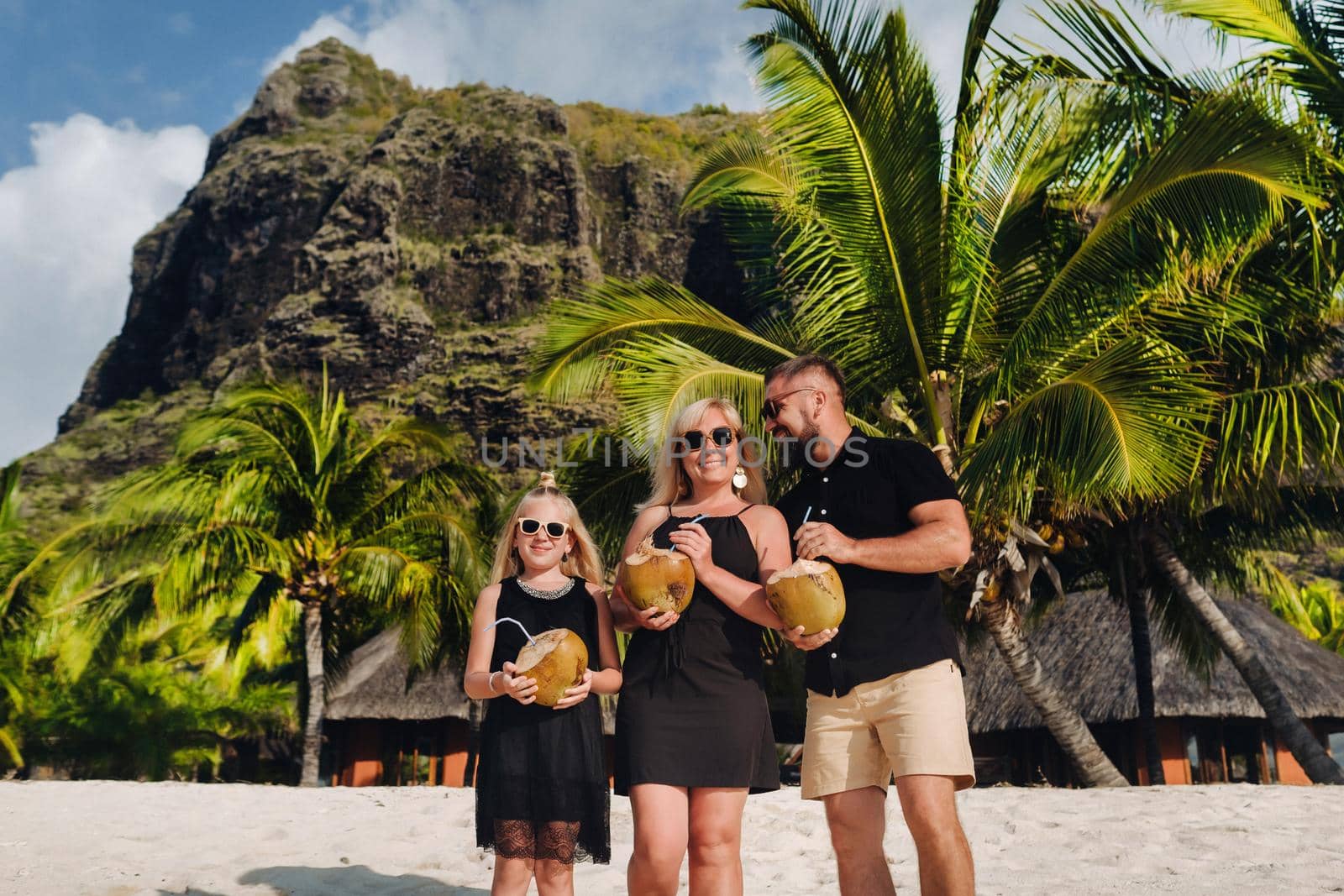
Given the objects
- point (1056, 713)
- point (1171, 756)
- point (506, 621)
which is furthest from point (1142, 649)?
point (506, 621)

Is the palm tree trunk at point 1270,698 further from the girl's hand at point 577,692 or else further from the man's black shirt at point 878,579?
the girl's hand at point 577,692

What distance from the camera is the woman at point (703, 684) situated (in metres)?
2.80

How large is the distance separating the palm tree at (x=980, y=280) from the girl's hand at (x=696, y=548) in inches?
215

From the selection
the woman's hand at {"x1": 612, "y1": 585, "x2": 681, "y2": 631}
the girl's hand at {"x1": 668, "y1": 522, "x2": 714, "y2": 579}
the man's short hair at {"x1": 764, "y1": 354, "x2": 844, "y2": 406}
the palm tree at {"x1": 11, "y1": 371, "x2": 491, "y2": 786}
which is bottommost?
the woman's hand at {"x1": 612, "y1": 585, "x2": 681, "y2": 631}

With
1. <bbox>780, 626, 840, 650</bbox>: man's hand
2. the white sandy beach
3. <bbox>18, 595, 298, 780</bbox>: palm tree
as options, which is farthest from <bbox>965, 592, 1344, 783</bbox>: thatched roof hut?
<bbox>780, 626, 840, 650</bbox>: man's hand

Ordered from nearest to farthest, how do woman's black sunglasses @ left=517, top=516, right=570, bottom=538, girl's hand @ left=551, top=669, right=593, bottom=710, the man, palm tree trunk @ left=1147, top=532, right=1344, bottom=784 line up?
the man
girl's hand @ left=551, top=669, right=593, bottom=710
woman's black sunglasses @ left=517, top=516, right=570, bottom=538
palm tree trunk @ left=1147, top=532, right=1344, bottom=784

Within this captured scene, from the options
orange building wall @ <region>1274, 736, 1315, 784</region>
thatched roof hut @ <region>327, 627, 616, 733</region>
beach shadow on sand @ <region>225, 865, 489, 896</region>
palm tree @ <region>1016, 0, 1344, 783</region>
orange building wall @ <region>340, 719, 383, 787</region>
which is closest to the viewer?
beach shadow on sand @ <region>225, 865, 489, 896</region>

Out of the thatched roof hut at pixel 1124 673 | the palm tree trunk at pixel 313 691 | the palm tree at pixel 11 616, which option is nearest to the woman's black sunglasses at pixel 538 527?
the thatched roof hut at pixel 1124 673

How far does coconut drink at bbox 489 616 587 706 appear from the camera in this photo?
3.01 metres

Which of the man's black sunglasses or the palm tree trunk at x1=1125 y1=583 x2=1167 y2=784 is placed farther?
the palm tree trunk at x1=1125 y1=583 x2=1167 y2=784

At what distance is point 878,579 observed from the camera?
9.96ft

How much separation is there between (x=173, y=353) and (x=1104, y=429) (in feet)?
239

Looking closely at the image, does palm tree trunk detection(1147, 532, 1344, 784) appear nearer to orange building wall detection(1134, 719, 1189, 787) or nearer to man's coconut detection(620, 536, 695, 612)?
orange building wall detection(1134, 719, 1189, 787)

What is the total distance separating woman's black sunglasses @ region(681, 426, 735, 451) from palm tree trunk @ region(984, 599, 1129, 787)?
23.1 feet
